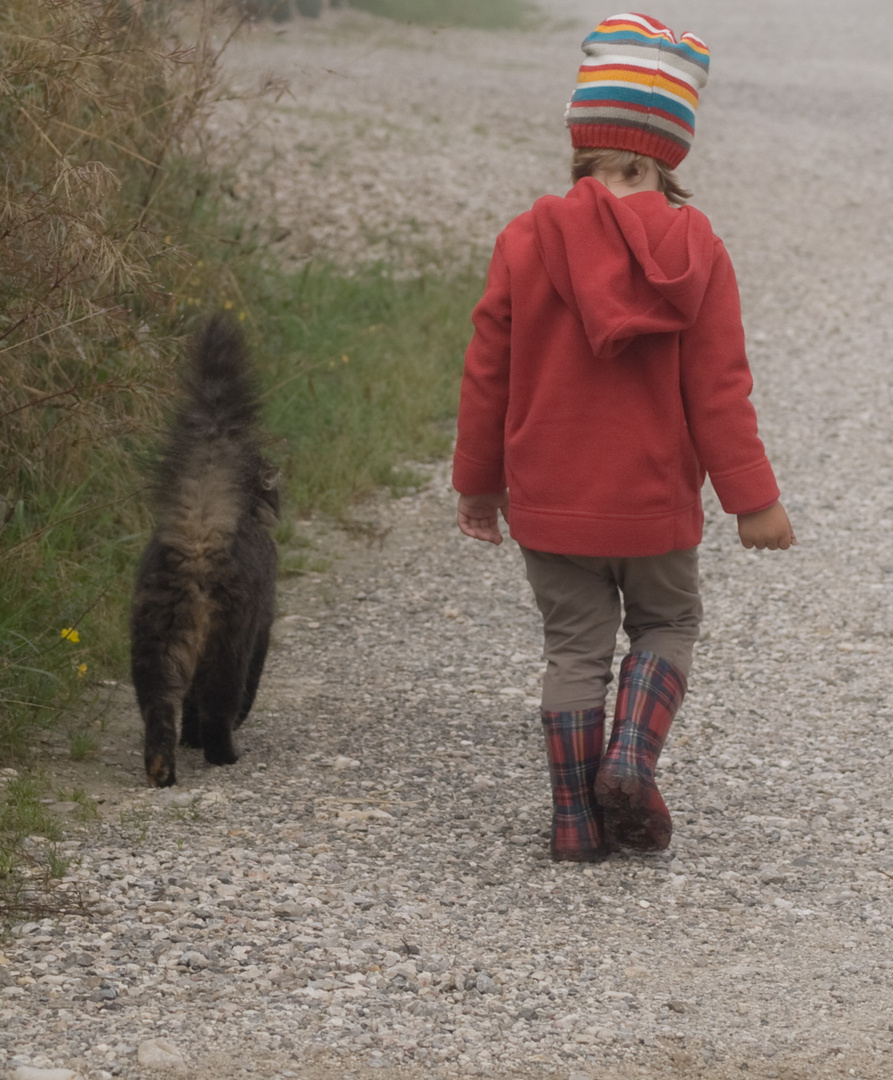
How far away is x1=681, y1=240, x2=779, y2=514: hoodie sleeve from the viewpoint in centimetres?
357

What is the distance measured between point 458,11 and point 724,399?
25.1 meters

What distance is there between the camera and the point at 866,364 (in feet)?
31.1

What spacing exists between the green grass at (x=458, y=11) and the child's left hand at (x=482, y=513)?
21.2 metres

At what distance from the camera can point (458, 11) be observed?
2680 centimetres

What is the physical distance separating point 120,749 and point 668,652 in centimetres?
170

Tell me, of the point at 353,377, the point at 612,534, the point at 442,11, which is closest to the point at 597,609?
the point at 612,534

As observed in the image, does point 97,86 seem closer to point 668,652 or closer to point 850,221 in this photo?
point 668,652

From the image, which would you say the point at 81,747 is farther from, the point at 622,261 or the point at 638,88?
the point at 638,88

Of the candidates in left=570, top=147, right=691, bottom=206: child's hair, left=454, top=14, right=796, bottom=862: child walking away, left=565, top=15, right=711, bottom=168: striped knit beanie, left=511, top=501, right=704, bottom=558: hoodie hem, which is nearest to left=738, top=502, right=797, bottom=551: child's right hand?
left=454, top=14, right=796, bottom=862: child walking away

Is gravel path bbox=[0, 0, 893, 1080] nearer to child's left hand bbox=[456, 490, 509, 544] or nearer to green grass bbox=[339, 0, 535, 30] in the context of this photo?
child's left hand bbox=[456, 490, 509, 544]

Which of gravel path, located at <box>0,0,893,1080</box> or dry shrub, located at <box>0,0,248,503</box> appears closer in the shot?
gravel path, located at <box>0,0,893,1080</box>

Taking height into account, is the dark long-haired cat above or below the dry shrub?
below

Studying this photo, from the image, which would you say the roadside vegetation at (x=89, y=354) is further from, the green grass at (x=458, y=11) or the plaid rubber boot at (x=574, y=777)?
the green grass at (x=458, y=11)

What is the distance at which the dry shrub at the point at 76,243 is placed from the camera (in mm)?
4199
